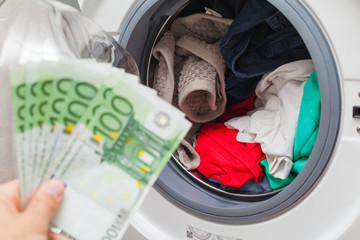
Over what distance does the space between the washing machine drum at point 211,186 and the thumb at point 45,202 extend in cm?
37

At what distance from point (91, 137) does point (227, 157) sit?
0.46 meters

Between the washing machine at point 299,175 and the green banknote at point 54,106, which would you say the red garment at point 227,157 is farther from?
the green banknote at point 54,106

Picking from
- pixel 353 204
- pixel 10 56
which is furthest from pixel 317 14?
pixel 10 56

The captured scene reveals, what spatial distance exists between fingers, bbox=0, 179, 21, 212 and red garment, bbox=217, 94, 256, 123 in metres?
0.59

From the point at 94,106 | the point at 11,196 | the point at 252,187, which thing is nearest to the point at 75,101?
the point at 94,106

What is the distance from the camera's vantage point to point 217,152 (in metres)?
0.84

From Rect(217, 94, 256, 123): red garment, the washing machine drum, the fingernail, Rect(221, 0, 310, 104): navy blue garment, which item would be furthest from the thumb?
Rect(217, 94, 256, 123): red garment

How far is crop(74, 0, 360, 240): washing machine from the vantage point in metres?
0.54

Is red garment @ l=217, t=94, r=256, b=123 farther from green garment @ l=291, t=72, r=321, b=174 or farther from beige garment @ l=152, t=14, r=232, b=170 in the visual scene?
green garment @ l=291, t=72, r=321, b=174

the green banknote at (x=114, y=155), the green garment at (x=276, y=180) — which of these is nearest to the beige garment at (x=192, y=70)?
the green garment at (x=276, y=180)

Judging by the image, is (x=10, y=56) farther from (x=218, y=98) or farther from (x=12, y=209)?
(x=218, y=98)

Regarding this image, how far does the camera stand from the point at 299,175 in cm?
63

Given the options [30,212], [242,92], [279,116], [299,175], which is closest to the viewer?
[30,212]

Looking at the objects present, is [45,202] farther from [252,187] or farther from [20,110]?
[252,187]
